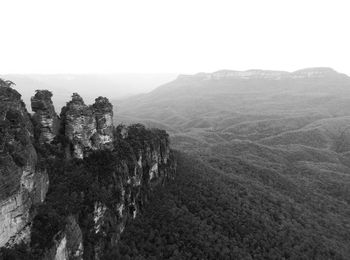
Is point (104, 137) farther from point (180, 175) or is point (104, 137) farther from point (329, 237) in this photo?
point (329, 237)

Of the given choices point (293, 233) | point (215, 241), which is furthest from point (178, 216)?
point (293, 233)

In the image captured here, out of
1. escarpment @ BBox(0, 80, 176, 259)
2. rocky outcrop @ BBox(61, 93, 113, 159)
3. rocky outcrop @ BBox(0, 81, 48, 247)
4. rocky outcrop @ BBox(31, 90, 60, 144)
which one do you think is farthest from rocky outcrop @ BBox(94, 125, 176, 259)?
rocky outcrop @ BBox(31, 90, 60, 144)

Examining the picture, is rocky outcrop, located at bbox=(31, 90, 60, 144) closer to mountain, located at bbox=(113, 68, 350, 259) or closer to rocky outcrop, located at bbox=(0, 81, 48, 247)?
rocky outcrop, located at bbox=(0, 81, 48, 247)

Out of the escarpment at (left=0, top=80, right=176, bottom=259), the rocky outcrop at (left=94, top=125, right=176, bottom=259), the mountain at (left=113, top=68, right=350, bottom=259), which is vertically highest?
the escarpment at (left=0, top=80, right=176, bottom=259)

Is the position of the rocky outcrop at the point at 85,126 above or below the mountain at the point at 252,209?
above

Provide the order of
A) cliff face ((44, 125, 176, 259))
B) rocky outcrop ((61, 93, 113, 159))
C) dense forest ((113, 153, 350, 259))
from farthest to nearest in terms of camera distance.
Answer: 1. dense forest ((113, 153, 350, 259))
2. rocky outcrop ((61, 93, 113, 159))
3. cliff face ((44, 125, 176, 259))

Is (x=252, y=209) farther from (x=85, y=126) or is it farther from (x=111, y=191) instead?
(x=85, y=126)

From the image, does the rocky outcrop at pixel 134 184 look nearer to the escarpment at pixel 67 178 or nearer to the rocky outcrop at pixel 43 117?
the escarpment at pixel 67 178

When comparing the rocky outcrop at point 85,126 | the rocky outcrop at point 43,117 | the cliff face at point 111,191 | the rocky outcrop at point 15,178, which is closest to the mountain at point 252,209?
the cliff face at point 111,191
